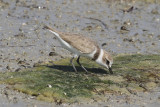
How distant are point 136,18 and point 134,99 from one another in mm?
7673

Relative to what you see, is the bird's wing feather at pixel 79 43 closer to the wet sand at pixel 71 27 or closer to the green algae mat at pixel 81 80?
the green algae mat at pixel 81 80

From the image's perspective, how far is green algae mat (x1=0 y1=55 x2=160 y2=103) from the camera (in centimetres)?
734

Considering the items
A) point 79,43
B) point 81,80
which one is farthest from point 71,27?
point 81,80

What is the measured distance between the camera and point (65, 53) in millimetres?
10727

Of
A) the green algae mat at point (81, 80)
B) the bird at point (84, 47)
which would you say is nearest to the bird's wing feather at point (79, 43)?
the bird at point (84, 47)

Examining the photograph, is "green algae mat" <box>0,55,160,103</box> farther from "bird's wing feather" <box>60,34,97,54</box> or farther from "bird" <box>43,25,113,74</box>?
"bird's wing feather" <box>60,34,97,54</box>

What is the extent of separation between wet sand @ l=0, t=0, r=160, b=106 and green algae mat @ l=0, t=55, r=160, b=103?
391 millimetres

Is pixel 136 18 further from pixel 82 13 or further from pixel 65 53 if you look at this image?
pixel 65 53

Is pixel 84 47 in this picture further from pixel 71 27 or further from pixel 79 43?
pixel 71 27

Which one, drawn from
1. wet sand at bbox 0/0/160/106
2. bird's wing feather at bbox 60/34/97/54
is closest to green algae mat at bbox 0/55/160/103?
wet sand at bbox 0/0/160/106

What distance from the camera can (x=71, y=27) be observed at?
1301 cm

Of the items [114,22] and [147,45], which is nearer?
[147,45]

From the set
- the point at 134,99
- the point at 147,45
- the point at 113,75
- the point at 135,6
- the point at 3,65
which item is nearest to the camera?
the point at 134,99

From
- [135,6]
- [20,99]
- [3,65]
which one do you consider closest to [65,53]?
[3,65]
